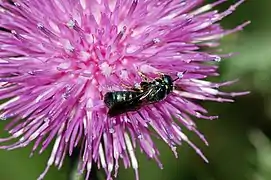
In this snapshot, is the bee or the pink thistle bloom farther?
the pink thistle bloom

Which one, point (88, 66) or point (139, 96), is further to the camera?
point (88, 66)

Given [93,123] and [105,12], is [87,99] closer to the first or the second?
[93,123]

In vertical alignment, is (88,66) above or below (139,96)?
above

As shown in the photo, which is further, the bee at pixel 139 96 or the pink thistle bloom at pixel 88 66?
the pink thistle bloom at pixel 88 66

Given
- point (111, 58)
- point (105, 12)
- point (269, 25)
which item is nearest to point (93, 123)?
point (111, 58)
